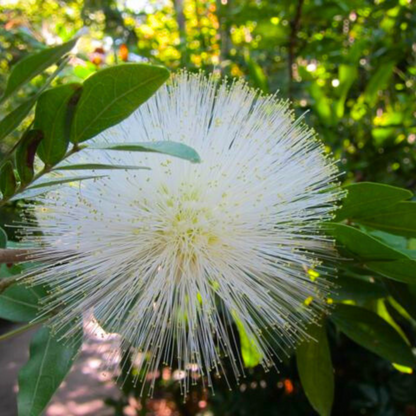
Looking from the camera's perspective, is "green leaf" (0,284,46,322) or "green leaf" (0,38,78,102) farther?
"green leaf" (0,284,46,322)

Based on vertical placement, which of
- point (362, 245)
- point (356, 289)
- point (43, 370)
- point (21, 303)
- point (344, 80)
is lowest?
point (43, 370)

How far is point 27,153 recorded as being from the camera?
28.7 inches

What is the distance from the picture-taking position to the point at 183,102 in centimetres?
101

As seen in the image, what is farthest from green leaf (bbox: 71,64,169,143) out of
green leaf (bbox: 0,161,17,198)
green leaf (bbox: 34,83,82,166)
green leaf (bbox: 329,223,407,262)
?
green leaf (bbox: 329,223,407,262)

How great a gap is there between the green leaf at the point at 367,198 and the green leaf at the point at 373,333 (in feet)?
0.91

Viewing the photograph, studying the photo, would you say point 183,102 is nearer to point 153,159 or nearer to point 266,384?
point 153,159

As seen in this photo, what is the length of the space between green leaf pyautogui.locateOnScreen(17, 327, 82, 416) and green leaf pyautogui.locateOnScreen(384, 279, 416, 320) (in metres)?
0.72

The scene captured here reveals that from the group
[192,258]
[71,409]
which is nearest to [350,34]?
[192,258]

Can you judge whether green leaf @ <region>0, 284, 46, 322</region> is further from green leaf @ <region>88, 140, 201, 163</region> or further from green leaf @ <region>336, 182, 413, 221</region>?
green leaf @ <region>336, 182, 413, 221</region>

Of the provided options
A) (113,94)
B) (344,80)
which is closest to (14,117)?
(113,94)

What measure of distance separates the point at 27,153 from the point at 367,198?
683mm

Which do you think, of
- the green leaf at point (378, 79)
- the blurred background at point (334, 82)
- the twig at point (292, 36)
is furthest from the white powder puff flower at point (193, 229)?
the green leaf at point (378, 79)

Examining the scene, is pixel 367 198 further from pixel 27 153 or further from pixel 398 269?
pixel 27 153

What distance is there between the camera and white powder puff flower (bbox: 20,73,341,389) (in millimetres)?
937
